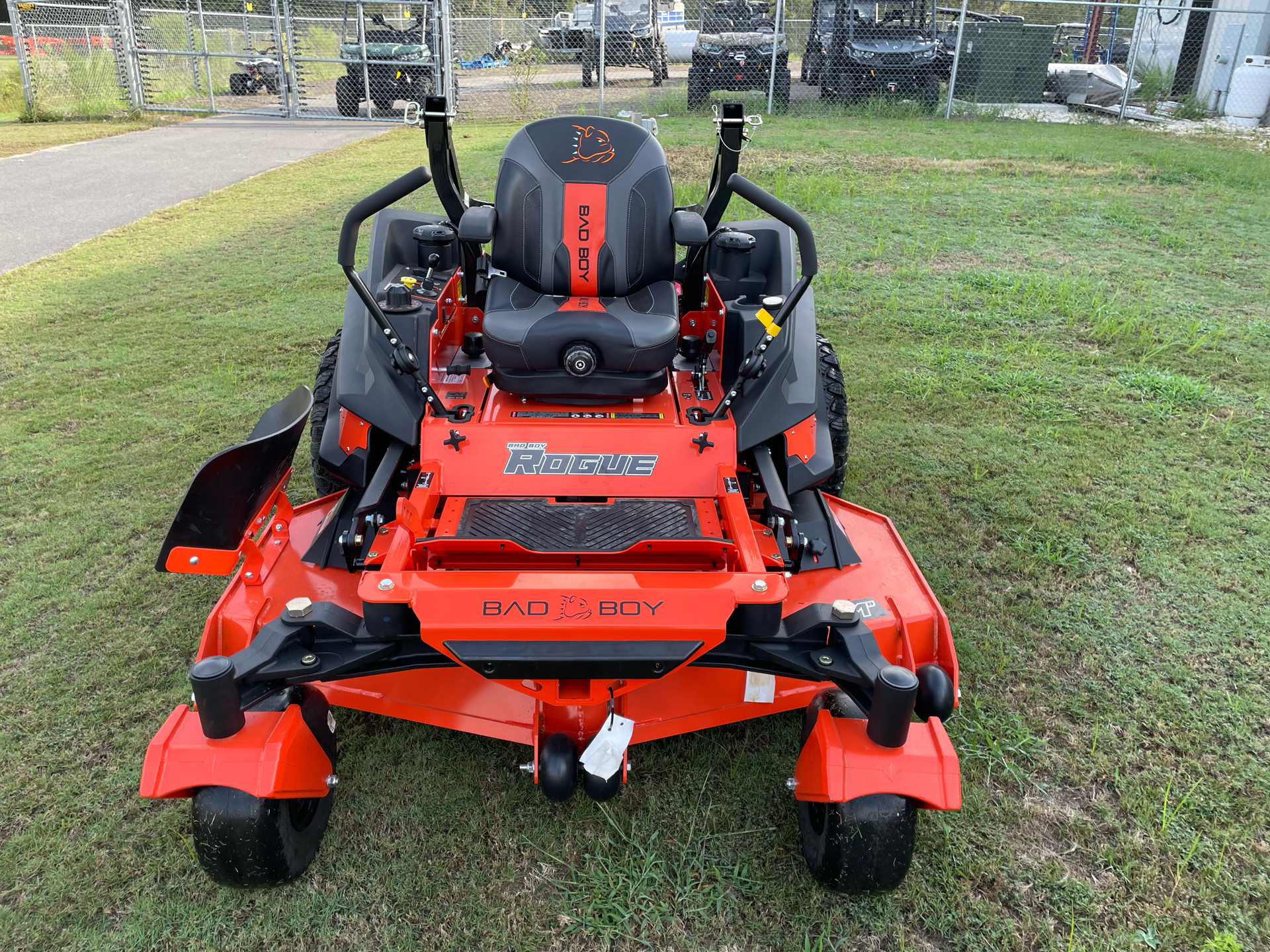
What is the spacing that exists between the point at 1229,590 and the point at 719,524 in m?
2.26

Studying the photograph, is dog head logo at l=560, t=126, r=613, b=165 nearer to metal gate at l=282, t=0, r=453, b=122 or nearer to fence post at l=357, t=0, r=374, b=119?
metal gate at l=282, t=0, r=453, b=122

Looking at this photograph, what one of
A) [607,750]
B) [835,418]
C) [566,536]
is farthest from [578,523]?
[835,418]

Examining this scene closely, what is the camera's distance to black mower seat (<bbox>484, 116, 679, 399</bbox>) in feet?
10.9

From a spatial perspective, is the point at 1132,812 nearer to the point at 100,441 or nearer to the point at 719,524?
the point at 719,524

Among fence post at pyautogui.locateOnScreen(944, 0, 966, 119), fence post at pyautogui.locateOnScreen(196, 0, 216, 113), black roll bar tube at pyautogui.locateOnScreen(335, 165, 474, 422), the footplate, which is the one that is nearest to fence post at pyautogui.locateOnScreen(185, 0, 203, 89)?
fence post at pyautogui.locateOnScreen(196, 0, 216, 113)

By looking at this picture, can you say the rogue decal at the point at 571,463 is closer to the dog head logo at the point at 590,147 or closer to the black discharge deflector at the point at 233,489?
the black discharge deflector at the point at 233,489

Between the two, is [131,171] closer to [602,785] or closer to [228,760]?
[228,760]

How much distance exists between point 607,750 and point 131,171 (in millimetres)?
11203

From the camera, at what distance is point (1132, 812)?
2.70 meters

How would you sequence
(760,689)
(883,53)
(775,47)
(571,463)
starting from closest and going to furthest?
(760,689), (571,463), (775,47), (883,53)

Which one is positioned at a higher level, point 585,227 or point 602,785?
point 585,227

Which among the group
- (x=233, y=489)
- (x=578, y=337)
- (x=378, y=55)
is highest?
(x=378, y=55)

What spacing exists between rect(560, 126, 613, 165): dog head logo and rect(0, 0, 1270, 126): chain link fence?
10616 mm

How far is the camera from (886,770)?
2223mm
